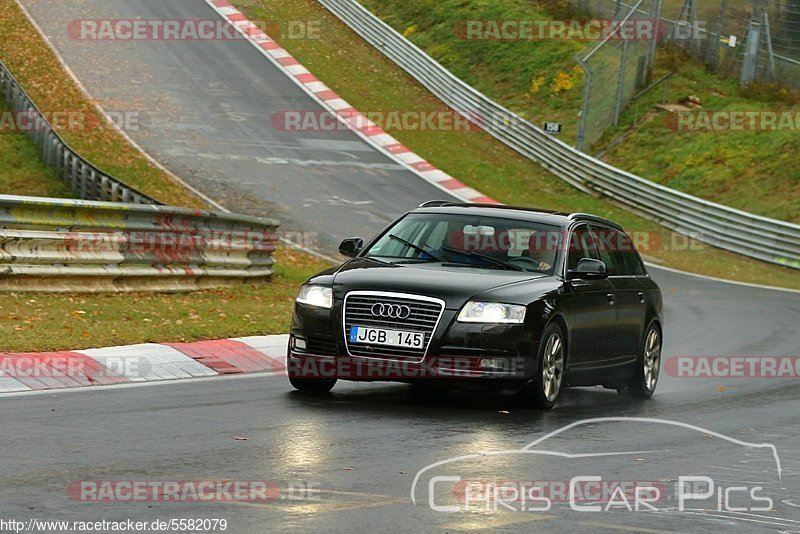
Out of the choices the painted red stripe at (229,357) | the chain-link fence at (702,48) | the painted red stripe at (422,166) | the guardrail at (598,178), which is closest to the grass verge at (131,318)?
the painted red stripe at (229,357)

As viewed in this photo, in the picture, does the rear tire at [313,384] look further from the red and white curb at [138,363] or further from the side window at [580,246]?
the side window at [580,246]

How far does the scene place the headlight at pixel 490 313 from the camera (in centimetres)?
1051

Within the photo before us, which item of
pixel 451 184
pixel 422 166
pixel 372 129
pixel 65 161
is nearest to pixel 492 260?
pixel 65 161

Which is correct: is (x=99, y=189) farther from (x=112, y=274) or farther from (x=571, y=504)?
(x=571, y=504)

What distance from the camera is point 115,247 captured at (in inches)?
659

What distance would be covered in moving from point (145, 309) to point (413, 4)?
127ft

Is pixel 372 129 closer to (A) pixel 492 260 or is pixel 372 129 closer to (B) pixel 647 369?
(B) pixel 647 369

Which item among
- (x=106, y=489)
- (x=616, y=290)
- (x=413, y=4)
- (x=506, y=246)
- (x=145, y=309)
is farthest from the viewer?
(x=413, y=4)

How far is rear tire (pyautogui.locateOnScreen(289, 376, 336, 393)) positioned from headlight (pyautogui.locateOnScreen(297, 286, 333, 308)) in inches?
24.3

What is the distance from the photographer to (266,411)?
33.4ft

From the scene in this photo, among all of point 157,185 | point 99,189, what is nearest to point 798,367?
point 99,189

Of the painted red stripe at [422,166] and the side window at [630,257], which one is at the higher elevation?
the side window at [630,257]

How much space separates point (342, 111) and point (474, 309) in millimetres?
30607

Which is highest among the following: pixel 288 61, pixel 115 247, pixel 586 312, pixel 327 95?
pixel 288 61
